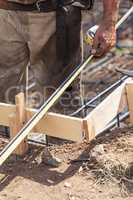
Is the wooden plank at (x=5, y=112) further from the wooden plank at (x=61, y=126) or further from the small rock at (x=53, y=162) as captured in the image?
the small rock at (x=53, y=162)

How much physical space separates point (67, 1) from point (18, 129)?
3.66 feet

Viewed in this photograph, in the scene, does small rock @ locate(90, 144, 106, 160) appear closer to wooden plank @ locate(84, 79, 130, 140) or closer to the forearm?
wooden plank @ locate(84, 79, 130, 140)

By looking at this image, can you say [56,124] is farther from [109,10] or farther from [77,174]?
[109,10]

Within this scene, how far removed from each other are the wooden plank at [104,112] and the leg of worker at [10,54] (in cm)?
93

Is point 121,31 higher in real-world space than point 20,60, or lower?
lower

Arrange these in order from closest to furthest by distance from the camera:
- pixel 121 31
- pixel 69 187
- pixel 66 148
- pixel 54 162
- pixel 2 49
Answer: pixel 69 187, pixel 54 162, pixel 66 148, pixel 2 49, pixel 121 31

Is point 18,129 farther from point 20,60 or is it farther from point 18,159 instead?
point 20,60

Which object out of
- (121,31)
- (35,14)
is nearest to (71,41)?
(35,14)

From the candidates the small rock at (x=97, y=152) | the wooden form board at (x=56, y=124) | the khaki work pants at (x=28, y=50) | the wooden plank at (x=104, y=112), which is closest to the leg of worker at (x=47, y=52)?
the khaki work pants at (x=28, y=50)

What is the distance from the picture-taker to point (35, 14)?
4770mm

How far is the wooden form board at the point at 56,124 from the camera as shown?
4020mm

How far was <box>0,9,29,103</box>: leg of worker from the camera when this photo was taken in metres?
4.83

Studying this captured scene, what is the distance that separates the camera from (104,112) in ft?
13.9

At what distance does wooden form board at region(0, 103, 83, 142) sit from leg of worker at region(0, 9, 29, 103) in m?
0.69
